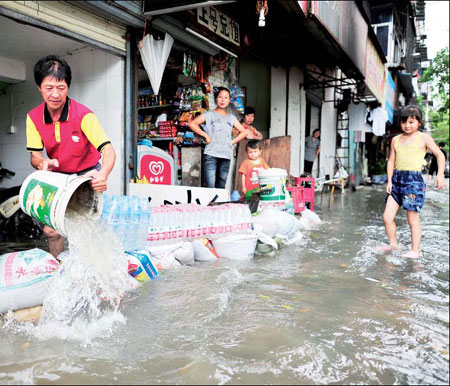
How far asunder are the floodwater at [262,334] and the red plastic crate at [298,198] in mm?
2703

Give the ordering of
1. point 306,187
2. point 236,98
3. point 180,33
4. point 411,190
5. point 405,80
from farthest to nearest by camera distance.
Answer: point 405,80 < point 236,98 < point 306,187 < point 180,33 < point 411,190

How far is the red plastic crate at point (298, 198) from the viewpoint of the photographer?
21.4 feet

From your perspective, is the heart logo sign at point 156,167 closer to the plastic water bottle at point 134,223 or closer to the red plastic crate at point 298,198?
the red plastic crate at point 298,198

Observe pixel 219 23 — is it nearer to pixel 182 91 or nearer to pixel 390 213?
pixel 182 91

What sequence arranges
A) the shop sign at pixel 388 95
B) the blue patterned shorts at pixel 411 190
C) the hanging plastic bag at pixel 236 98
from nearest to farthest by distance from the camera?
the blue patterned shorts at pixel 411 190
the hanging plastic bag at pixel 236 98
the shop sign at pixel 388 95

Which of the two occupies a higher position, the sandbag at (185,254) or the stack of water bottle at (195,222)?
the stack of water bottle at (195,222)

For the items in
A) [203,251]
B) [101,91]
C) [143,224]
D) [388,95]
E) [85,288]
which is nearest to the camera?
[85,288]

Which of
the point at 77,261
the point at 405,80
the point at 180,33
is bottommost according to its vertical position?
the point at 77,261

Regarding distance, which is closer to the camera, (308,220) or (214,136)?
(214,136)

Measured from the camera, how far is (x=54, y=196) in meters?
2.36

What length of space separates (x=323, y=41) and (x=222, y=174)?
169 inches

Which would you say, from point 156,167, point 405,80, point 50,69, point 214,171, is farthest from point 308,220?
point 405,80

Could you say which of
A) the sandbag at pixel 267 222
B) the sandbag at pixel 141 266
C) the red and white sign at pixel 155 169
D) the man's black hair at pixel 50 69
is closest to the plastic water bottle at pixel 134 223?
the sandbag at pixel 141 266

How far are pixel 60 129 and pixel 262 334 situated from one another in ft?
6.81
